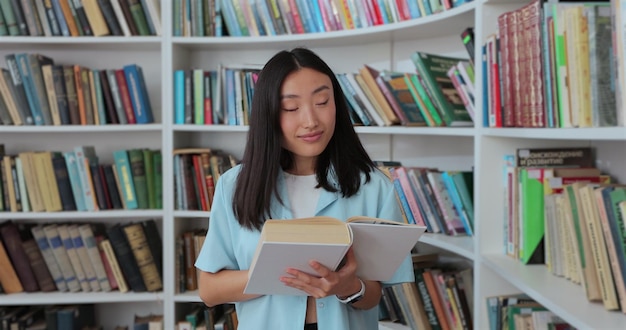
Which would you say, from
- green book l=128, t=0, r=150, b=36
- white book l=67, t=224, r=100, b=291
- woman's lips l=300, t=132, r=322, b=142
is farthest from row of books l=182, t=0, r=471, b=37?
woman's lips l=300, t=132, r=322, b=142

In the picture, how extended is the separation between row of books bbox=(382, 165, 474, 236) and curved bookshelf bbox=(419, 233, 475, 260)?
0.10 feet

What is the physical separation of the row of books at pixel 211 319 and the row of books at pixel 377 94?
0.77m

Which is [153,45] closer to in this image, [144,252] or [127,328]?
[144,252]

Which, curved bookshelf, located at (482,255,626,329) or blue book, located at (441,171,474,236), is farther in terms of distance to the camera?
blue book, located at (441,171,474,236)

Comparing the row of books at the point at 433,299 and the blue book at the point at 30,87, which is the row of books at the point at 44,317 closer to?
the blue book at the point at 30,87

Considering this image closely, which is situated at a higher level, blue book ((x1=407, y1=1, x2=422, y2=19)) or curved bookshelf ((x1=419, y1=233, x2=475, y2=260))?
blue book ((x1=407, y1=1, x2=422, y2=19))

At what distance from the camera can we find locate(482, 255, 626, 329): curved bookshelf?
4.25 ft

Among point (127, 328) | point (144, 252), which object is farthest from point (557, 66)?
point (127, 328)

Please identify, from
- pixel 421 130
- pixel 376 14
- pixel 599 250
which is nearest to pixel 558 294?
pixel 599 250

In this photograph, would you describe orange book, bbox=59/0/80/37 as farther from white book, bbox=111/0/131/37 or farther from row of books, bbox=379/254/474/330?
row of books, bbox=379/254/474/330

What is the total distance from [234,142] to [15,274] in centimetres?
107

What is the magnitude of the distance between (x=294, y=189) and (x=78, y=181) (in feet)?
5.20

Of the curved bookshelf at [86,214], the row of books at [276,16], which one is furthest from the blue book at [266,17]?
the curved bookshelf at [86,214]

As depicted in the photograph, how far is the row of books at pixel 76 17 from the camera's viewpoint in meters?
2.64
